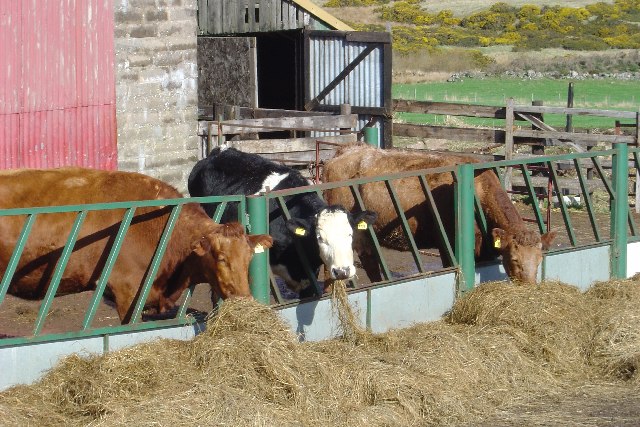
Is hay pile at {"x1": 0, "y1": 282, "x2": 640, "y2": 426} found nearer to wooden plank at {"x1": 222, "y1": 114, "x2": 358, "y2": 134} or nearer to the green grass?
wooden plank at {"x1": 222, "y1": 114, "x2": 358, "y2": 134}

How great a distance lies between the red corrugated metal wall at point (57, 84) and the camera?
13.4m

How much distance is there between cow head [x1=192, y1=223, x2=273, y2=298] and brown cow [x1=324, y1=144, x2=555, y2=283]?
2791 mm

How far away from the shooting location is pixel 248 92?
21.8 m

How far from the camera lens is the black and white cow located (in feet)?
29.7

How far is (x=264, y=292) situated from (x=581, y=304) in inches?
119

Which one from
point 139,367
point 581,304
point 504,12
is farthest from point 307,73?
point 504,12

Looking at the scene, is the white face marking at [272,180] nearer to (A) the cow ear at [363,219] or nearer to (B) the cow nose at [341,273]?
(A) the cow ear at [363,219]

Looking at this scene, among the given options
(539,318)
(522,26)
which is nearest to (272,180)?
(539,318)

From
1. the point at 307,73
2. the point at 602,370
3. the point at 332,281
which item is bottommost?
the point at 602,370

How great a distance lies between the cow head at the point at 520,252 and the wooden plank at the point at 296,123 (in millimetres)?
7111

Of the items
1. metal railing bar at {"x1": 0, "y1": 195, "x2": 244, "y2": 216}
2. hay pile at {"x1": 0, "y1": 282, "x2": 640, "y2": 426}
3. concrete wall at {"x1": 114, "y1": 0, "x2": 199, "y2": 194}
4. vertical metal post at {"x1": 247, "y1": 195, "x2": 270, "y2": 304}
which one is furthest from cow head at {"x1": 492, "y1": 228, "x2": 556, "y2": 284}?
concrete wall at {"x1": 114, "y1": 0, "x2": 199, "y2": 194}

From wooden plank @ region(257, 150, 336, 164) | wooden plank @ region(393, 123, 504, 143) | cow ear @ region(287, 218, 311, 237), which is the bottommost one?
wooden plank @ region(257, 150, 336, 164)

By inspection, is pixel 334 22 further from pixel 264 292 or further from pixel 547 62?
pixel 547 62

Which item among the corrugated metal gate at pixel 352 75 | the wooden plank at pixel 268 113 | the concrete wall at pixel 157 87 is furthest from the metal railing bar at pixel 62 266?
the corrugated metal gate at pixel 352 75
